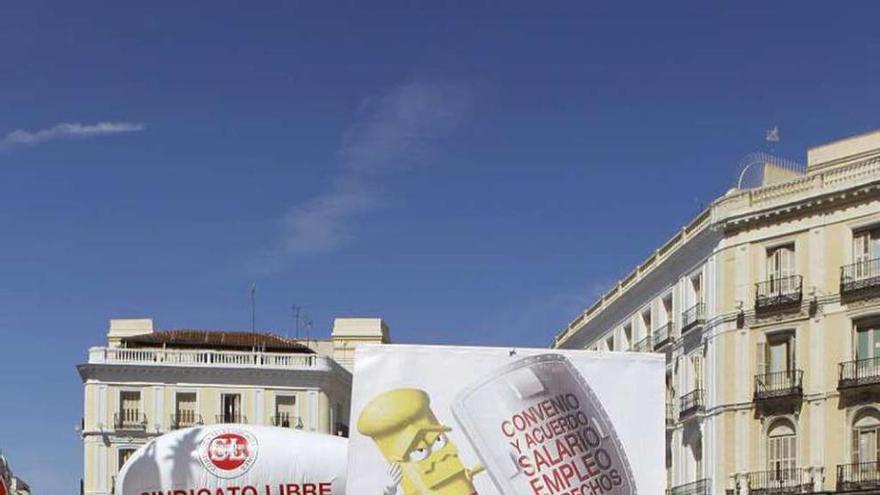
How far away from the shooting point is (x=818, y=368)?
166ft

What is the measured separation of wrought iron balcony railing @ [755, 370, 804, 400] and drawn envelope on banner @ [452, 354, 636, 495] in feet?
116

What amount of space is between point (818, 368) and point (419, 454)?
118 ft

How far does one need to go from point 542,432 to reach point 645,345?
45785 millimetres

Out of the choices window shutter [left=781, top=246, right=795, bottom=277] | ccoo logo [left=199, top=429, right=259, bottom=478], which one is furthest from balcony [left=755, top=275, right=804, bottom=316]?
ccoo logo [left=199, top=429, right=259, bottom=478]

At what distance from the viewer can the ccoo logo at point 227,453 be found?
20750 millimetres

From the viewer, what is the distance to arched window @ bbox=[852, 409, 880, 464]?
160 feet

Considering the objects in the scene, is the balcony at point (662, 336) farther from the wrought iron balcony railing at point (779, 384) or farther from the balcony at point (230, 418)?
the balcony at point (230, 418)

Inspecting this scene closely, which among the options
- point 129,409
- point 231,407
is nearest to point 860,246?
point 231,407

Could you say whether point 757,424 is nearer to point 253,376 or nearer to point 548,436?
point 253,376

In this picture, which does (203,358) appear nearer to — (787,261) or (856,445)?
(787,261)

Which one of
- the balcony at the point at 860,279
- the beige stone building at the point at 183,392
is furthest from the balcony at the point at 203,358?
the balcony at the point at 860,279

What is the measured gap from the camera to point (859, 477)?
4872 cm

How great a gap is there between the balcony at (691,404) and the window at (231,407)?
86.6 ft

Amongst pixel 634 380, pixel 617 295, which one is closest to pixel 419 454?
pixel 634 380
